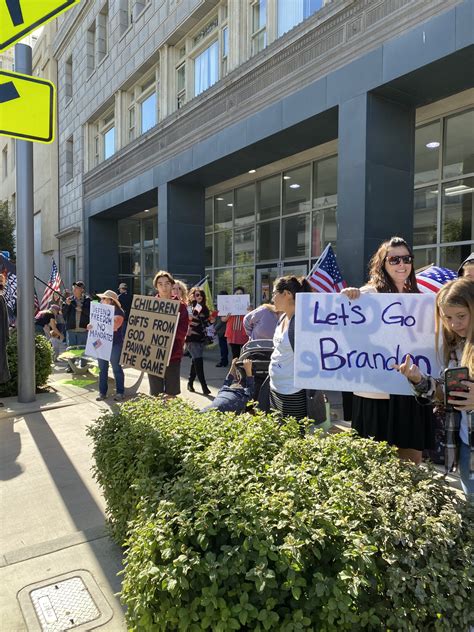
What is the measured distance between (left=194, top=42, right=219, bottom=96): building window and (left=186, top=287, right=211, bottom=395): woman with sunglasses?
721cm

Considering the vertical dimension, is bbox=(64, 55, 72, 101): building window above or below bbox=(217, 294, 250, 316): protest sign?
above

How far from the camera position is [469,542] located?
1.74 meters

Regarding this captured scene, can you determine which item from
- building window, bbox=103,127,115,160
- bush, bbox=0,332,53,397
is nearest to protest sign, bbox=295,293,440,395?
bush, bbox=0,332,53,397

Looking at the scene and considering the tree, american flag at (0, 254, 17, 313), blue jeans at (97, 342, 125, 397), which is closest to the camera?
blue jeans at (97, 342, 125, 397)

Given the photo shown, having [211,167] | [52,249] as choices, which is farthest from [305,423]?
[52,249]

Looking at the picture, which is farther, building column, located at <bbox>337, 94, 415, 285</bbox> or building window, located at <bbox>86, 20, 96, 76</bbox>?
building window, located at <bbox>86, 20, 96, 76</bbox>

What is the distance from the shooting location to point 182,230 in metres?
13.6

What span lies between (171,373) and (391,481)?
3.53m

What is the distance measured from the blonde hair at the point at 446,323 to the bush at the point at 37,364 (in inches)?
251

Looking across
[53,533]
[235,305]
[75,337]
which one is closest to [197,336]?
[235,305]

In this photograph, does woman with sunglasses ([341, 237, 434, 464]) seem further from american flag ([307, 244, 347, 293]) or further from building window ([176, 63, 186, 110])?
building window ([176, 63, 186, 110])

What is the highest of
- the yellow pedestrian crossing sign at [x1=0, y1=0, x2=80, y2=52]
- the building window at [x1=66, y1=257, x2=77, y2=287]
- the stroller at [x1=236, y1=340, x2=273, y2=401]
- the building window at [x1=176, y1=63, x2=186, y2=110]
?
the building window at [x1=176, y1=63, x2=186, y2=110]

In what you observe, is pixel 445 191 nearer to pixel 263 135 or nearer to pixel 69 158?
pixel 263 135

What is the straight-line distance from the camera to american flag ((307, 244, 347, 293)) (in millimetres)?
6629
